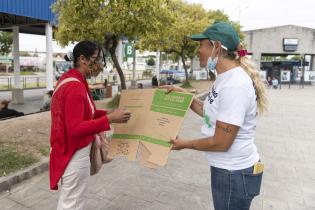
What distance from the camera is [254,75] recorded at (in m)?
2.04

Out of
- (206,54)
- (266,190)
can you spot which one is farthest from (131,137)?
(266,190)

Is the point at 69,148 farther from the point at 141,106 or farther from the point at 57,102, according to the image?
the point at 141,106

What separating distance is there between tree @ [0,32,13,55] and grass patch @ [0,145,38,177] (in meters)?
44.0

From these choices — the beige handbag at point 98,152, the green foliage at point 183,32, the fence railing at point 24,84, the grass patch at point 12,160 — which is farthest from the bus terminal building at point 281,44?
the beige handbag at point 98,152

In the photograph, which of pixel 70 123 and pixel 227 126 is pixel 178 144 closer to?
pixel 227 126

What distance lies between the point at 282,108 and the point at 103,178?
35.8 ft

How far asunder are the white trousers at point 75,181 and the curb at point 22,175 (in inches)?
87.3

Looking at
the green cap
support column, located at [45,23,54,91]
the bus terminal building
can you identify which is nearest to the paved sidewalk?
the green cap

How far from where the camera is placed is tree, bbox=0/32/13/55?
45.1 m

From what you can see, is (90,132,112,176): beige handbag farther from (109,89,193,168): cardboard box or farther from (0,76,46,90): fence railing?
(0,76,46,90): fence railing

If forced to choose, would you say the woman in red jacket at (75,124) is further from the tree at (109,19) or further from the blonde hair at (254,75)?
the tree at (109,19)

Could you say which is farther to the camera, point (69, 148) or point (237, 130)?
point (69, 148)

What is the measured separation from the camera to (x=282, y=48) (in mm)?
34469

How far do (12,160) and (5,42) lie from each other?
4719 centimetres
